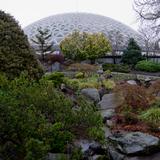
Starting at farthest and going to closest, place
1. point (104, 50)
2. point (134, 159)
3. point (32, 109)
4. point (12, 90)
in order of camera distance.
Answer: point (104, 50), point (134, 159), point (12, 90), point (32, 109)

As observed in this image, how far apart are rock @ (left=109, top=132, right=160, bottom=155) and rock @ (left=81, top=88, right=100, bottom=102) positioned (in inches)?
249

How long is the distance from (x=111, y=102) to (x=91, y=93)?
1.75 m

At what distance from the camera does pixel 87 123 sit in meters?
9.05

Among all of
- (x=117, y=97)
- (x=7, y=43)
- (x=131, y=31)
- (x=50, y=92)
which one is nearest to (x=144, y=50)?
(x=131, y=31)

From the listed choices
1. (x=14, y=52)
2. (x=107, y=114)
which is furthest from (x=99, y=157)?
(x=14, y=52)

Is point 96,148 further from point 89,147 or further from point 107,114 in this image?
point 107,114

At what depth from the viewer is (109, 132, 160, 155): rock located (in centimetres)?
1057

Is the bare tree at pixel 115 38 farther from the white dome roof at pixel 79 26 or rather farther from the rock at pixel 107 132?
the rock at pixel 107 132

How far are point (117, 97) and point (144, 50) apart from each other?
124 feet

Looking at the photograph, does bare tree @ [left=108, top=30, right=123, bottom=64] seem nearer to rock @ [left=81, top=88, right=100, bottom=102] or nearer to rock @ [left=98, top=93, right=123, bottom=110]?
rock @ [left=81, top=88, right=100, bottom=102]

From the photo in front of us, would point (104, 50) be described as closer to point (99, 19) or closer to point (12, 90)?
point (12, 90)

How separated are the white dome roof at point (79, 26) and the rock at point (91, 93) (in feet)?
134

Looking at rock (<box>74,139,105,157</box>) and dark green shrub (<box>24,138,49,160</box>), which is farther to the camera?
rock (<box>74,139,105,157</box>)

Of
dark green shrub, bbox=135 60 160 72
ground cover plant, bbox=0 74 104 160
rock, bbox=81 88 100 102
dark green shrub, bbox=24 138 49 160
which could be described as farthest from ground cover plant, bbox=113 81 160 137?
dark green shrub, bbox=135 60 160 72
